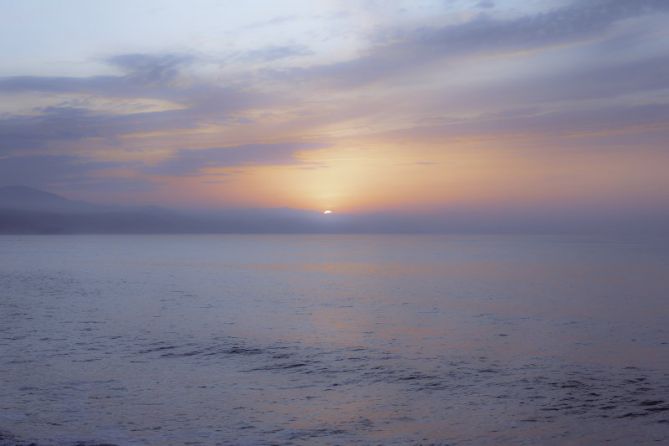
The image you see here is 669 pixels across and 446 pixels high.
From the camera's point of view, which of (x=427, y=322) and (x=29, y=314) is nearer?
(x=427, y=322)

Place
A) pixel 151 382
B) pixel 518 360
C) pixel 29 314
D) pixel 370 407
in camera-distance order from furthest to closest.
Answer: pixel 29 314 < pixel 518 360 < pixel 151 382 < pixel 370 407

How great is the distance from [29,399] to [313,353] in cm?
1283

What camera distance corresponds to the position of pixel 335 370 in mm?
26672

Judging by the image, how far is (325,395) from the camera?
74.2 feet

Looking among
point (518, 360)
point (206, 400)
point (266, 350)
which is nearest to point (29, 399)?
point (206, 400)

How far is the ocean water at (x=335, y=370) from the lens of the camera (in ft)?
61.9

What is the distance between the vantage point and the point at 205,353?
3059 cm

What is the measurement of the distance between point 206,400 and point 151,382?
12.3 ft

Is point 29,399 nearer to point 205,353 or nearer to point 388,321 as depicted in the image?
point 205,353

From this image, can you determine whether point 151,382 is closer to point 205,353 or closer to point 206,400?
point 206,400

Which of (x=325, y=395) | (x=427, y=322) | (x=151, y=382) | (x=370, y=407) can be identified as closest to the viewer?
(x=370, y=407)

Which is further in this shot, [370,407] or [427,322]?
[427,322]

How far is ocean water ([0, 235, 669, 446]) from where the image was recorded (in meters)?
18.9

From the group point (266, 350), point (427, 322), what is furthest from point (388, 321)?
point (266, 350)
